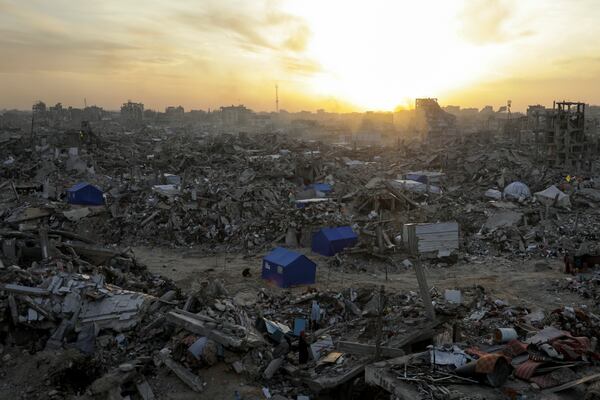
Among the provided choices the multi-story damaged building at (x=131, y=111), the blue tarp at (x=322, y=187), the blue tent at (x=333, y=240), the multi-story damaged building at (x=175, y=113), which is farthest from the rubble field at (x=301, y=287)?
the multi-story damaged building at (x=175, y=113)

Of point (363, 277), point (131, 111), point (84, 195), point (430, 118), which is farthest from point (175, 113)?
point (363, 277)

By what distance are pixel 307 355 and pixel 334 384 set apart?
1264 millimetres

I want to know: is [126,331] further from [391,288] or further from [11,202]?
[11,202]

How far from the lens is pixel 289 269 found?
1477cm

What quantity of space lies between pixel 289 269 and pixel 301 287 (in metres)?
0.67

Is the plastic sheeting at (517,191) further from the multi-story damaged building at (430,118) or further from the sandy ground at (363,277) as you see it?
the multi-story damaged building at (430,118)

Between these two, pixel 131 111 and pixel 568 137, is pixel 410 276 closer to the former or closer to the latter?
pixel 568 137

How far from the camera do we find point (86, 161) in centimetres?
3416

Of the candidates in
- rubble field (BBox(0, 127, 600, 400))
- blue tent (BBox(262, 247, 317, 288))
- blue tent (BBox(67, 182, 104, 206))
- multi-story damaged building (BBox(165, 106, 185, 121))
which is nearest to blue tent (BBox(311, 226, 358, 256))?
rubble field (BBox(0, 127, 600, 400))

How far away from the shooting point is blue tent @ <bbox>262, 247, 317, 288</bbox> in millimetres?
14766

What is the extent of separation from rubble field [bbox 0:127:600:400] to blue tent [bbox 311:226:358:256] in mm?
194

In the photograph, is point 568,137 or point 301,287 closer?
point 301,287

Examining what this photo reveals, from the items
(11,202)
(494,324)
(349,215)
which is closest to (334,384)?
(494,324)

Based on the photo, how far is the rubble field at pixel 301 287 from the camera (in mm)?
8617
